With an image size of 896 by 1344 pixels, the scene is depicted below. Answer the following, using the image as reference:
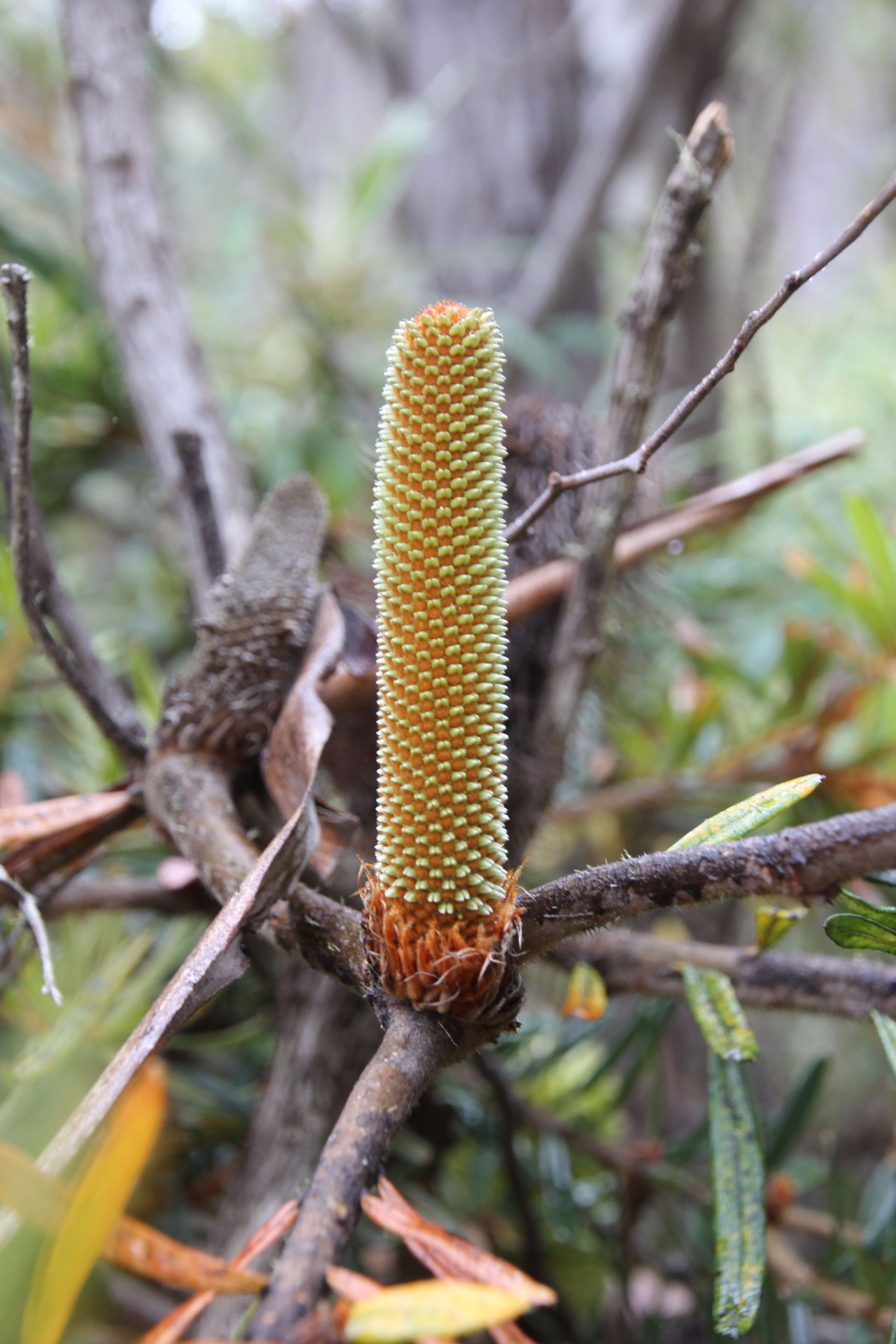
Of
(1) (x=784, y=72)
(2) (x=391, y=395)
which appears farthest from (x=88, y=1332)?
(1) (x=784, y=72)

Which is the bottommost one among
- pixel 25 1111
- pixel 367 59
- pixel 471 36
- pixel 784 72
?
pixel 25 1111

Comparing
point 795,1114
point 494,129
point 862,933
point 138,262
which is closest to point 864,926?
point 862,933

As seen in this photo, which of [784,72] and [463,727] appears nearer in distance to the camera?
[463,727]

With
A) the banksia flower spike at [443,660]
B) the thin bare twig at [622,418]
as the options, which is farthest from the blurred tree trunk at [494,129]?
the banksia flower spike at [443,660]

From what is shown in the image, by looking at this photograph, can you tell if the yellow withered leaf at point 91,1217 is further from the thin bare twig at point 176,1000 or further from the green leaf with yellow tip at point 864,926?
the green leaf with yellow tip at point 864,926

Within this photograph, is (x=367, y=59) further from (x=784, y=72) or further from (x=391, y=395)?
(x=391, y=395)

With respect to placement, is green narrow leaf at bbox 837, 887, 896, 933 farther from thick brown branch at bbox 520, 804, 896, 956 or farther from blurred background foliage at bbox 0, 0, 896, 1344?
blurred background foliage at bbox 0, 0, 896, 1344
